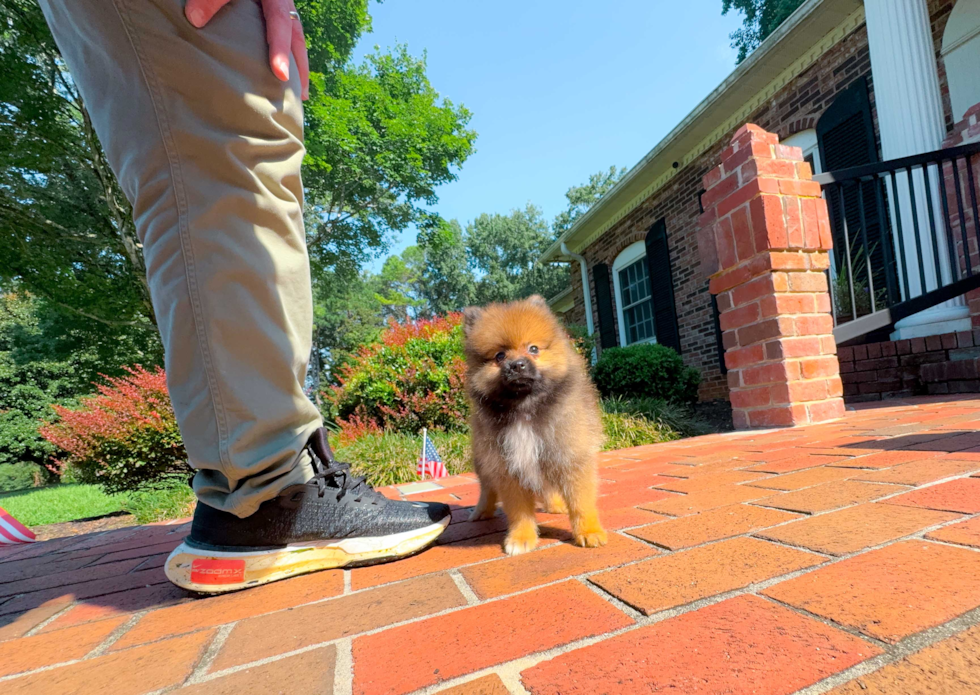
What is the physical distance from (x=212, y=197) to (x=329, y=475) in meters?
1.01

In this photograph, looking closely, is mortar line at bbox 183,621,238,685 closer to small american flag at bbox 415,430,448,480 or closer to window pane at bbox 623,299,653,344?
small american flag at bbox 415,430,448,480

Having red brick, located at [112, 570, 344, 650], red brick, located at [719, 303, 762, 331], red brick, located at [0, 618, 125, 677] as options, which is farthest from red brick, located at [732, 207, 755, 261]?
red brick, located at [0, 618, 125, 677]

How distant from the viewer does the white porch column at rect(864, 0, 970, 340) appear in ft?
16.8

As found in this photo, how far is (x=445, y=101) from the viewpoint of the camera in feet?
55.4

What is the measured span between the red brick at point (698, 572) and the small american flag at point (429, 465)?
10.4 feet

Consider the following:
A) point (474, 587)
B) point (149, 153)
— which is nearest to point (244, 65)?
point (149, 153)

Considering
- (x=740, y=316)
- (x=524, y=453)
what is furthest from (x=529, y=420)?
(x=740, y=316)

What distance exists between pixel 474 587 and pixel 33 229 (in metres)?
12.9

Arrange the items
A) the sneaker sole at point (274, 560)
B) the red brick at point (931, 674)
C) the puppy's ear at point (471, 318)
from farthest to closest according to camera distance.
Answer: the puppy's ear at point (471, 318), the sneaker sole at point (274, 560), the red brick at point (931, 674)

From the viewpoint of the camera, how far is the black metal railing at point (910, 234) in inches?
156

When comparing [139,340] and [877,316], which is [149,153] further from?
[139,340]

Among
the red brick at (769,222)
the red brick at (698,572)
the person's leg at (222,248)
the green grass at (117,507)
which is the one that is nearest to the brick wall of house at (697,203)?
the red brick at (769,222)

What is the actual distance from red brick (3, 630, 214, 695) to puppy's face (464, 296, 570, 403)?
122cm

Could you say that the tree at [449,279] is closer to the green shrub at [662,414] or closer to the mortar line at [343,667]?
the green shrub at [662,414]
